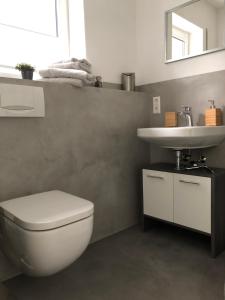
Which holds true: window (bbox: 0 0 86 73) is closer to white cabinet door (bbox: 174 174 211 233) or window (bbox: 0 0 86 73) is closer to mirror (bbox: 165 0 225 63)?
mirror (bbox: 165 0 225 63)

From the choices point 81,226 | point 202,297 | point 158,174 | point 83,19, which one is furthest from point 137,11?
point 202,297

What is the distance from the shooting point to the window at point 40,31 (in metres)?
1.63

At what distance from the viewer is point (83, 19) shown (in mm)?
1787

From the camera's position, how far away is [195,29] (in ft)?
5.71

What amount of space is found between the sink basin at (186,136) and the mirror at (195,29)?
60 cm

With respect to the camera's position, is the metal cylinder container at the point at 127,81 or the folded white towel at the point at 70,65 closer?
the folded white towel at the point at 70,65

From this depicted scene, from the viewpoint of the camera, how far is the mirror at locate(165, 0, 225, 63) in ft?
5.39

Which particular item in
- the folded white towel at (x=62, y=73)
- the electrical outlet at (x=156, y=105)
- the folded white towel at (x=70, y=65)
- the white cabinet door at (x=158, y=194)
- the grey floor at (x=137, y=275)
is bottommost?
the grey floor at (x=137, y=275)

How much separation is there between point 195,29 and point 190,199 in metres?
1.17

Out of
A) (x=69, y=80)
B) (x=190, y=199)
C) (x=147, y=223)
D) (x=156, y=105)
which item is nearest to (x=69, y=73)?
(x=69, y=80)

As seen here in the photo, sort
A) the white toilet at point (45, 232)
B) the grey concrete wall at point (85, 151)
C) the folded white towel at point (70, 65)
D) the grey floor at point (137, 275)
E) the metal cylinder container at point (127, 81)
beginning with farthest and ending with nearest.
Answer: the metal cylinder container at point (127, 81), the folded white towel at point (70, 65), the grey concrete wall at point (85, 151), the grey floor at point (137, 275), the white toilet at point (45, 232)

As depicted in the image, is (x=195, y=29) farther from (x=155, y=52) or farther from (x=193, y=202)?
(x=193, y=202)

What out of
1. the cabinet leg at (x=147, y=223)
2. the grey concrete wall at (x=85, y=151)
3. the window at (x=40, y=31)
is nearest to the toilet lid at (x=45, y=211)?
the grey concrete wall at (x=85, y=151)

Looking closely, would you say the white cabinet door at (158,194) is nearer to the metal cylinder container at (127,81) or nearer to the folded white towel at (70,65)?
the metal cylinder container at (127,81)
